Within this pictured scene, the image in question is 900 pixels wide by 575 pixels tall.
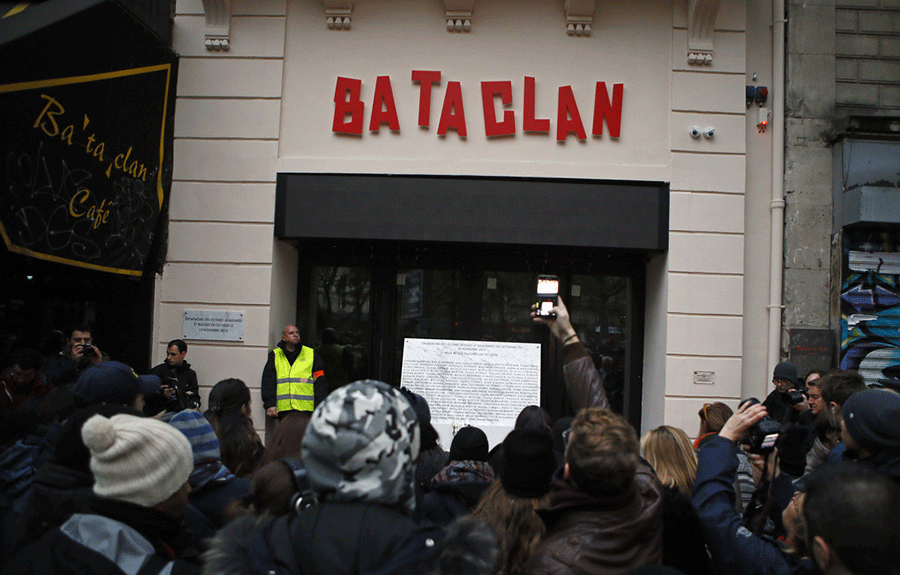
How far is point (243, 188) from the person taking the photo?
8.09 metres

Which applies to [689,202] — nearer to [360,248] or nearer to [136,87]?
[360,248]

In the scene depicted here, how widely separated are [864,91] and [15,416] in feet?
31.1

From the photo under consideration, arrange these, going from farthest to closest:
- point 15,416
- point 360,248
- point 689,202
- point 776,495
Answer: point 360,248 < point 689,202 < point 15,416 < point 776,495

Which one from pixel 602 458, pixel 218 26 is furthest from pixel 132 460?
pixel 218 26

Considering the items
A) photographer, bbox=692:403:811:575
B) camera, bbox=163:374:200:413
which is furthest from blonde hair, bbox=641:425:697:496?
camera, bbox=163:374:200:413

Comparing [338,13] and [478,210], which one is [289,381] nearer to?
[478,210]

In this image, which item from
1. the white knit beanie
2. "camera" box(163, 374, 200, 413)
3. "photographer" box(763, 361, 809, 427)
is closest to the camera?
the white knit beanie

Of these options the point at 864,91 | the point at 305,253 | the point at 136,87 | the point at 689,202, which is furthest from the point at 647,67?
the point at 136,87

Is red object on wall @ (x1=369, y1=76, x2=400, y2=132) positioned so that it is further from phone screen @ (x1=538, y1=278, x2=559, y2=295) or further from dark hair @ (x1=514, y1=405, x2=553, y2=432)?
phone screen @ (x1=538, y1=278, x2=559, y2=295)

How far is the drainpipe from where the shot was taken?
25.7 feet

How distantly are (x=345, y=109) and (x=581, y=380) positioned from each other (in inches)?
248

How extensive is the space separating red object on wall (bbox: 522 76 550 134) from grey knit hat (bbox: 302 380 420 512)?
6.82 m

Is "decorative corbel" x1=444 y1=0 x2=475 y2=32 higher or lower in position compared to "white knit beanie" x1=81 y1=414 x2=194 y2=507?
higher

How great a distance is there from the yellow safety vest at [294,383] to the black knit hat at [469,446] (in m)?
4.60
